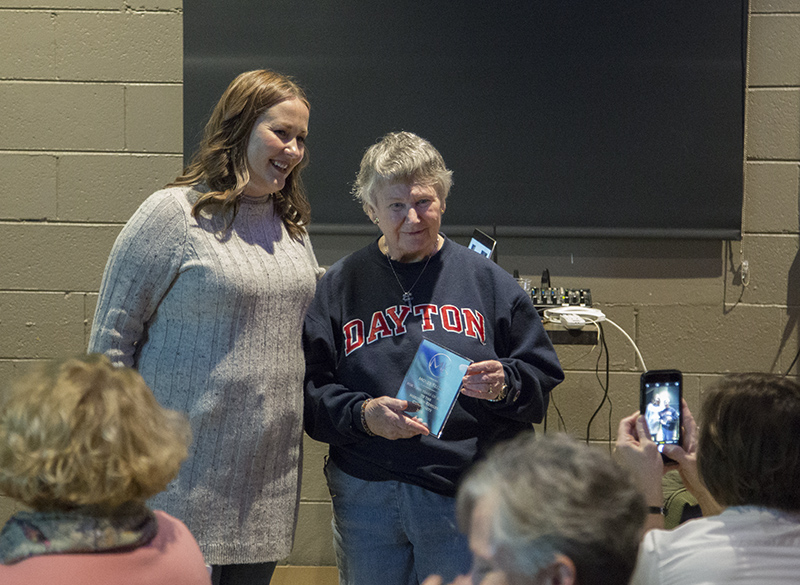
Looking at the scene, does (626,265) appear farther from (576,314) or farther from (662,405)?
(662,405)

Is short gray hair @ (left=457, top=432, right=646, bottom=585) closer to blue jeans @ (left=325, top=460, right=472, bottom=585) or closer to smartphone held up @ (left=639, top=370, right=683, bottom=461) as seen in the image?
smartphone held up @ (left=639, top=370, right=683, bottom=461)

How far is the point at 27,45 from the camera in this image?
2719 mm

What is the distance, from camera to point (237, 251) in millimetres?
1453

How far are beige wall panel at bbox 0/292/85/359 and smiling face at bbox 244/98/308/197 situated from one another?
1561 millimetres

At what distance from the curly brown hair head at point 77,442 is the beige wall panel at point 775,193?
8.03 feet

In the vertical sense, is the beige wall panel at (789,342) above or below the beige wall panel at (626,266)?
below

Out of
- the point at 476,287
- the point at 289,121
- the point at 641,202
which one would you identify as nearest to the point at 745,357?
the point at 641,202

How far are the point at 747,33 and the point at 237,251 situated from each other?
212cm

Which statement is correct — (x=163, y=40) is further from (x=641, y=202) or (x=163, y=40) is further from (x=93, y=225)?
(x=641, y=202)

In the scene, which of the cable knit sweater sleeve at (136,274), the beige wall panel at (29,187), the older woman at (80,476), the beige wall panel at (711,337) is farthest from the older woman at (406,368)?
the beige wall panel at (29,187)

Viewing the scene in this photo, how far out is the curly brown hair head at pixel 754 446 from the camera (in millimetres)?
985

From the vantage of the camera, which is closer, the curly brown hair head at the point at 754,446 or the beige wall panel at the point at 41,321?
the curly brown hair head at the point at 754,446

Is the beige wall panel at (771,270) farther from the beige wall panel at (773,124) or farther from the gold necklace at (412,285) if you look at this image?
the gold necklace at (412,285)

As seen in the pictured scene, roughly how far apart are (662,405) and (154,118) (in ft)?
7.04
